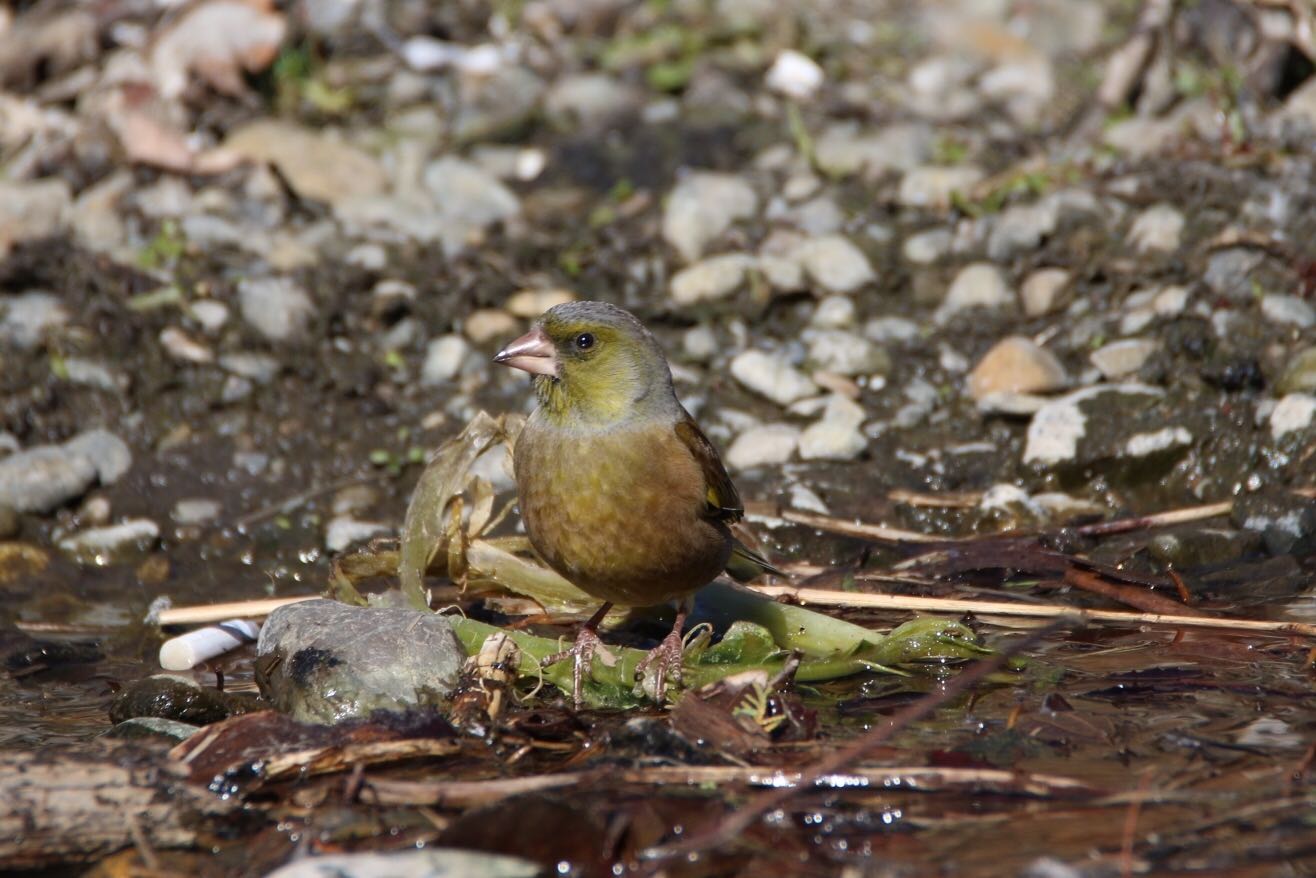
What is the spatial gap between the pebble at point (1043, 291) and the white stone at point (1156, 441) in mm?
897

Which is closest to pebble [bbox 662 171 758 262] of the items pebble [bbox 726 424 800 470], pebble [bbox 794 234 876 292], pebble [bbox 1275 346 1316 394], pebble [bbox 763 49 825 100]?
pebble [bbox 794 234 876 292]

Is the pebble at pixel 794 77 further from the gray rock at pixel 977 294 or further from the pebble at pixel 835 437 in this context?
the pebble at pixel 835 437

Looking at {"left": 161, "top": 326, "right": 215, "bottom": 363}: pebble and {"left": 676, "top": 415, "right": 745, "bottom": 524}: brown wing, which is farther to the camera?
{"left": 161, "top": 326, "right": 215, "bottom": 363}: pebble

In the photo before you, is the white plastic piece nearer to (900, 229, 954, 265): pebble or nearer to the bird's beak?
the bird's beak

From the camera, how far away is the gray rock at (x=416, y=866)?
8.84 ft

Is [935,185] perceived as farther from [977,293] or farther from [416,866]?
[416,866]

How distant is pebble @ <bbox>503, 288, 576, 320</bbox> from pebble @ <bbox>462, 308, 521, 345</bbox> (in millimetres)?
39

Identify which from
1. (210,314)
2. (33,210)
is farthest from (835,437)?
(33,210)

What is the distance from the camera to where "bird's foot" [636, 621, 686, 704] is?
12.7ft

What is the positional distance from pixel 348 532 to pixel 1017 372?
2.48 m

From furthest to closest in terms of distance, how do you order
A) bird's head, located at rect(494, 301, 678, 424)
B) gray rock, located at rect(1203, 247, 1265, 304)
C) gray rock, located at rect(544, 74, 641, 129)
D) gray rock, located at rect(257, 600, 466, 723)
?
gray rock, located at rect(544, 74, 641, 129) < gray rock, located at rect(1203, 247, 1265, 304) < bird's head, located at rect(494, 301, 678, 424) < gray rock, located at rect(257, 600, 466, 723)

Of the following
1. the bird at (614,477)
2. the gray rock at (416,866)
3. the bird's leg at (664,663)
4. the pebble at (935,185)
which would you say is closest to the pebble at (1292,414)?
the pebble at (935,185)

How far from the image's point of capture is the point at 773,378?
18.7ft

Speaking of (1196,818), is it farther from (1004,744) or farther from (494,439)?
(494,439)
